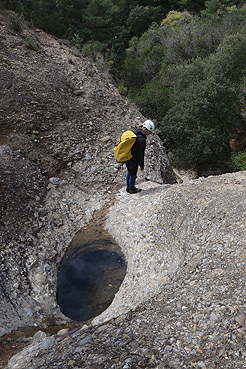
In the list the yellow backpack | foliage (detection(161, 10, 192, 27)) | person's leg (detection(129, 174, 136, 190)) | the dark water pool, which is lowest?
the dark water pool

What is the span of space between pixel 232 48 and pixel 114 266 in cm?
1414

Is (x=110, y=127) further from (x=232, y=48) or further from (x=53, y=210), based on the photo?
(x=232, y=48)

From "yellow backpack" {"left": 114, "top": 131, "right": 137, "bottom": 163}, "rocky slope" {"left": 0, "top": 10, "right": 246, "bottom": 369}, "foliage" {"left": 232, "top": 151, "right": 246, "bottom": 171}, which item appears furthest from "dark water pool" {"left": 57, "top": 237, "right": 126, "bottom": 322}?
"foliage" {"left": 232, "top": 151, "right": 246, "bottom": 171}

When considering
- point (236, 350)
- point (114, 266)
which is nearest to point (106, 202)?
point (114, 266)

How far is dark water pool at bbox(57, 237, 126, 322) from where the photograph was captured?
558cm

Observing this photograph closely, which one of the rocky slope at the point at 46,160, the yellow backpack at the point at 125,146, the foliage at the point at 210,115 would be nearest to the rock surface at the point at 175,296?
the rocky slope at the point at 46,160

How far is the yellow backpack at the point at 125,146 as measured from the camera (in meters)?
6.82

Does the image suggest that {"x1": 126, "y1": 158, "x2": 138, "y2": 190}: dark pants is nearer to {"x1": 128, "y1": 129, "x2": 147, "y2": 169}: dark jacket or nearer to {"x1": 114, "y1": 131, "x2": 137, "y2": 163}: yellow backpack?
{"x1": 128, "y1": 129, "x2": 147, "y2": 169}: dark jacket

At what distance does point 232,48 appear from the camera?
15.6 m

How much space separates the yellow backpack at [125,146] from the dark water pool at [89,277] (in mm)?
1970

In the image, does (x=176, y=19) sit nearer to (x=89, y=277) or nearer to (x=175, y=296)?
(x=89, y=277)

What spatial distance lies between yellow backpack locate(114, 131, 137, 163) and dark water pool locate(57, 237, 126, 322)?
1970 millimetres

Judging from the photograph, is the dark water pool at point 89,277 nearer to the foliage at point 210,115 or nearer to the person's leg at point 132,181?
the person's leg at point 132,181

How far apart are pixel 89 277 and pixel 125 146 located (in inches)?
117
